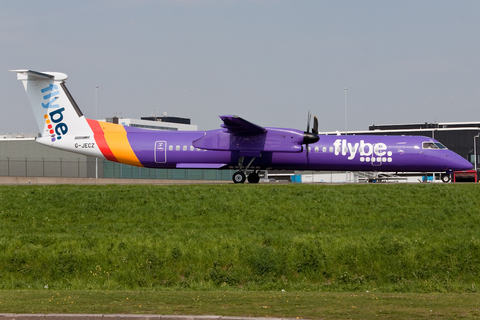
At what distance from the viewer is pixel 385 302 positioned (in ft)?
38.7

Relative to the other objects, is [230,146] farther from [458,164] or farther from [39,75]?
[458,164]

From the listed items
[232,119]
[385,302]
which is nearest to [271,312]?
[385,302]

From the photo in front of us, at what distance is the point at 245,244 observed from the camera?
63.5 ft

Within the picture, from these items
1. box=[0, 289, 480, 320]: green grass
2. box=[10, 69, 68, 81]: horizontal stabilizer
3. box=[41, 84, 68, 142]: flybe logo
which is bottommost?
box=[0, 289, 480, 320]: green grass

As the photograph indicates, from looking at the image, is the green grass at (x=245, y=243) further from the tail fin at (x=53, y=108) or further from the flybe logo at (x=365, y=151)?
the tail fin at (x=53, y=108)

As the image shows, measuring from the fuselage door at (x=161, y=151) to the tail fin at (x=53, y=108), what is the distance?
499cm

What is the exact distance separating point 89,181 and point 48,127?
17.8m

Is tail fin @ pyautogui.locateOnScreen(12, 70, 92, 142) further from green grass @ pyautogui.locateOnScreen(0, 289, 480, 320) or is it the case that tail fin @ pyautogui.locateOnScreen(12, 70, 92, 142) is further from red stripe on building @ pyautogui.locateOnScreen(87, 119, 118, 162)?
green grass @ pyautogui.locateOnScreen(0, 289, 480, 320)

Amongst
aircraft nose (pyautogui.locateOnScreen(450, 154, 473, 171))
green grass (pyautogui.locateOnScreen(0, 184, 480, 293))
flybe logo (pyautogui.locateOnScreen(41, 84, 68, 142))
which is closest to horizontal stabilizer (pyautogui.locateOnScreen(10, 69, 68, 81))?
flybe logo (pyautogui.locateOnScreen(41, 84, 68, 142))

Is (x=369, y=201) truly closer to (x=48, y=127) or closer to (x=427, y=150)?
(x=427, y=150)

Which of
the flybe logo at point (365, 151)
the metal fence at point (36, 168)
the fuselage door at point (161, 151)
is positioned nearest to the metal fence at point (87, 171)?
the metal fence at point (36, 168)

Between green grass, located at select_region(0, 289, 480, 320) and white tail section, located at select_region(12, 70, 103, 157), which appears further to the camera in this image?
white tail section, located at select_region(12, 70, 103, 157)

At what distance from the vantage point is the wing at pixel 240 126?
1251 inches

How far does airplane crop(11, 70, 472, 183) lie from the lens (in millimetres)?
34188
